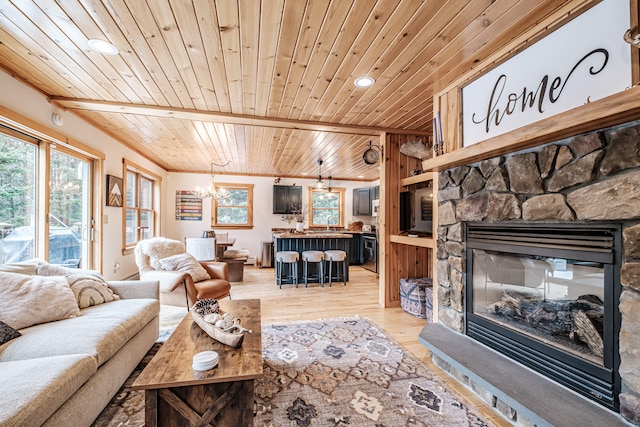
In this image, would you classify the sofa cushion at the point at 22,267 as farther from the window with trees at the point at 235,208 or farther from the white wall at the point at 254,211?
the window with trees at the point at 235,208

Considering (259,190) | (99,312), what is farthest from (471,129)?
(259,190)

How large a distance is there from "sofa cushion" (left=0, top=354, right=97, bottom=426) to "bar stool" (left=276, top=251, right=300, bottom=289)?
3.39m

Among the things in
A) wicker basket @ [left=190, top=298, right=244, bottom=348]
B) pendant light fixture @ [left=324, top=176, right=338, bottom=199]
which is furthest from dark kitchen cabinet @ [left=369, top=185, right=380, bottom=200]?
wicker basket @ [left=190, top=298, right=244, bottom=348]

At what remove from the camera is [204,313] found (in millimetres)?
1942

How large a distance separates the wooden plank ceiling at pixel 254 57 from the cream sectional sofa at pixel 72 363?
Result: 1.98m

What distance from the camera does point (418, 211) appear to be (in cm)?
326

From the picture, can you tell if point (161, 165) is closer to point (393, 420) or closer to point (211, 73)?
point (211, 73)

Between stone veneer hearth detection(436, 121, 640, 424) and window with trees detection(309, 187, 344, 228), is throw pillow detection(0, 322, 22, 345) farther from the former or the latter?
window with trees detection(309, 187, 344, 228)

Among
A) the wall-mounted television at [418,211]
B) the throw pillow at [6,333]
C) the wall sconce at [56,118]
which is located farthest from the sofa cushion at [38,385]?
the wall-mounted television at [418,211]

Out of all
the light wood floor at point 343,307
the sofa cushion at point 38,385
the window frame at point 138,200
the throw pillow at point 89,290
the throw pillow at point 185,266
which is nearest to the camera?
the sofa cushion at point 38,385

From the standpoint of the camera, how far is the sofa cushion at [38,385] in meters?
1.11

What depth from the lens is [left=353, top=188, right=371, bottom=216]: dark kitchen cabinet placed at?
760cm

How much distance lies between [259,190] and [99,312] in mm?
5497

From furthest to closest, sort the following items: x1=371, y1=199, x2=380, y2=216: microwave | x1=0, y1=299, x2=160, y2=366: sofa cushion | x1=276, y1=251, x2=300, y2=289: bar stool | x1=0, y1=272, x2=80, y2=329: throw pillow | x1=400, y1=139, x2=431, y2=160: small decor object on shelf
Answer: x1=371, y1=199, x2=380, y2=216: microwave, x1=276, y1=251, x2=300, y2=289: bar stool, x1=400, y1=139, x2=431, y2=160: small decor object on shelf, x1=0, y1=272, x2=80, y2=329: throw pillow, x1=0, y1=299, x2=160, y2=366: sofa cushion
